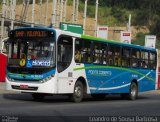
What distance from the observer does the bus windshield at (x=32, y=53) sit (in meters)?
20.5

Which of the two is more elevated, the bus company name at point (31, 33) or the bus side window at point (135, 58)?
the bus company name at point (31, 33)

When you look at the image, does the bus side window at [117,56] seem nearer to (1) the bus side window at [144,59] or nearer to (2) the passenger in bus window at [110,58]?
(2) the passenger in bus window at [110,58]

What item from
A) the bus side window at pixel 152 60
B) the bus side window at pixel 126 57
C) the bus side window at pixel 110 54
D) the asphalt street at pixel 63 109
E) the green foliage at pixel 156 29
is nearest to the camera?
the asphalt street at pixel 63 109

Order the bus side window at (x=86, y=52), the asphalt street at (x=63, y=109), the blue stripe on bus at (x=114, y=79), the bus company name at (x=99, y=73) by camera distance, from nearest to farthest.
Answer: the asphalt street at (x=63, y=109) → the bus side window at (x=86, y=52) → the bus company name at (x=99, y=73) → the blue stripe on bus at (x=114, y=79)

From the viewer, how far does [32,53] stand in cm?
2073

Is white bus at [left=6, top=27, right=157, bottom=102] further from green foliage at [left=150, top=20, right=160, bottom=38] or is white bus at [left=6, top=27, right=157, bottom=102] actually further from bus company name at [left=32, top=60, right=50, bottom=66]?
green foliage at [left=150, top=20, right=160, bottom=38]

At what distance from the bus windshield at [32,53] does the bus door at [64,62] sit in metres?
0.39

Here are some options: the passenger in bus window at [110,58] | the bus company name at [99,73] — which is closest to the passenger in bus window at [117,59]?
the passenger in bus window at [110,58]

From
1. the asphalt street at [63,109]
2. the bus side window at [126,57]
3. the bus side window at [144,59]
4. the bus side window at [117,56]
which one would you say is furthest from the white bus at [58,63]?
the bus side window at [144,59]

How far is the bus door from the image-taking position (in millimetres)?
20828

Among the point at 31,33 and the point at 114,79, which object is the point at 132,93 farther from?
the point at 31,33

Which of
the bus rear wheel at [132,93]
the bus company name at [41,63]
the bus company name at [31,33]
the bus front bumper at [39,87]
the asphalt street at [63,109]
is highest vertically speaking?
the bus company name at [31,33]

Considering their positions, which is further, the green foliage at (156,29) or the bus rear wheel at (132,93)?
the green foliage at (156,29)

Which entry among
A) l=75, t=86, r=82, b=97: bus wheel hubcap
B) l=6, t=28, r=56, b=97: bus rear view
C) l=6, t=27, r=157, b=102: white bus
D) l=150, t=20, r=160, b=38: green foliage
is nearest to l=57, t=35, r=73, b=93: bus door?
l=6, t=27, r=157, b=102: white bus
